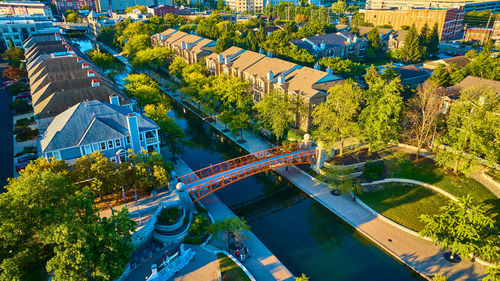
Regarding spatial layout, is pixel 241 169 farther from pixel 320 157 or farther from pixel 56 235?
pixel 56 235

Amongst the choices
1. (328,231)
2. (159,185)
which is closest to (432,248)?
(328,231)

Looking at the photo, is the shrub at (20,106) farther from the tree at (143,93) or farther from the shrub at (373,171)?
the shrub at (373,171)

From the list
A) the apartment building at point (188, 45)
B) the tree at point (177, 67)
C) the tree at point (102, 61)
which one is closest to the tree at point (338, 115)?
the tree at point (177, 67)

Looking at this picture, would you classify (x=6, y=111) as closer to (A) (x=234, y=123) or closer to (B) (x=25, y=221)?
(A) (x=234, y=123)

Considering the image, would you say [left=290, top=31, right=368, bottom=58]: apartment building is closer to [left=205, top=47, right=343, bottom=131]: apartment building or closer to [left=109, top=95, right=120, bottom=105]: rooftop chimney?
[left=205, top=47, right=343, bottom=131]: apartment building

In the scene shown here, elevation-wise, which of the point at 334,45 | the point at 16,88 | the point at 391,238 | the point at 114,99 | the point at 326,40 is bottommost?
the point at 391,238

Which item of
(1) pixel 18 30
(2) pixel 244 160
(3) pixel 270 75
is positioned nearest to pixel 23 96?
(2) pixel 244 160
